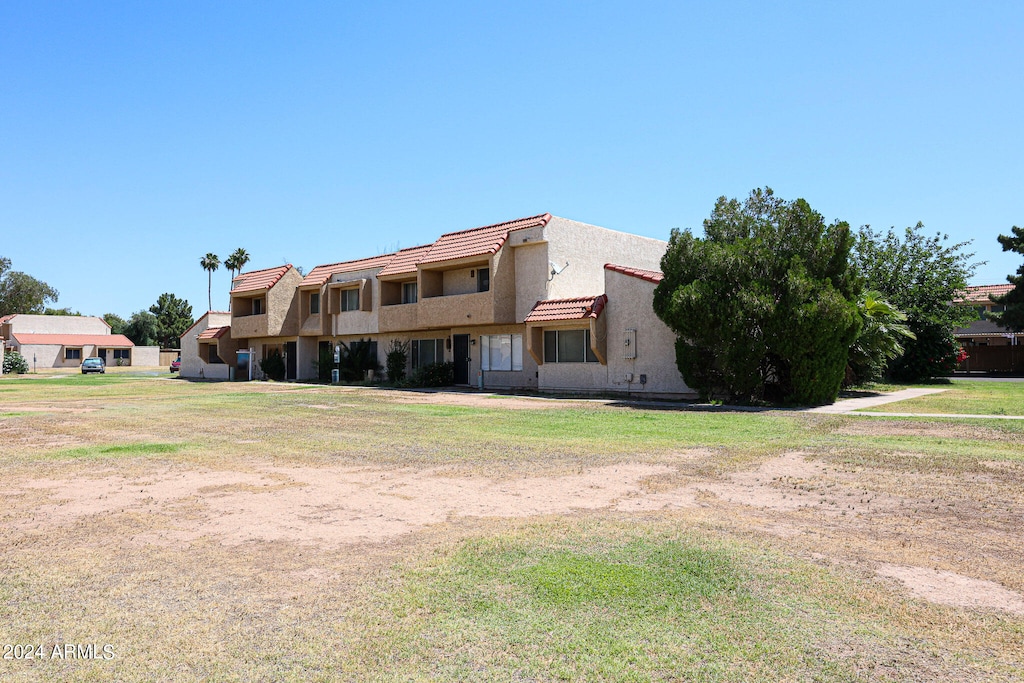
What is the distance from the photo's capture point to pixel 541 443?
1379 cm

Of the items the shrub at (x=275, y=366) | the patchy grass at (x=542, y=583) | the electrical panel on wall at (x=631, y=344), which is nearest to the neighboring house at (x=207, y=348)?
the shrub at (x=275, y=366)

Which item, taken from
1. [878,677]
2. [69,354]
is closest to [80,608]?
[878,677]

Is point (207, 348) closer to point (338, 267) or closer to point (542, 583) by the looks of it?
point (338, 267)

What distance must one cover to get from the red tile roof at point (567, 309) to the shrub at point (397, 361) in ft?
32.9

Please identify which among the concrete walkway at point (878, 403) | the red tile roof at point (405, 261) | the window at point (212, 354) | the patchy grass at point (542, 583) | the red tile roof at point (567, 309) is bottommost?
the patchy grass at point (542, 583)

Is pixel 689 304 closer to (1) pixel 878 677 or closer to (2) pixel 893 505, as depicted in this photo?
(2) pixel 893 505

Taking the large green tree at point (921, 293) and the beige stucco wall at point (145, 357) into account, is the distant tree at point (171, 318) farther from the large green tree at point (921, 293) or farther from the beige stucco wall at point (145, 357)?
the large green tree at point (921, 293)

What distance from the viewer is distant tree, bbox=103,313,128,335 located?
11094 centimetres

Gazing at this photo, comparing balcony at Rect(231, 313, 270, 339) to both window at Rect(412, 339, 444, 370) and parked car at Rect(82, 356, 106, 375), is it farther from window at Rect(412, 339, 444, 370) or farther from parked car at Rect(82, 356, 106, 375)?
parked car at Rect(82, 356, 106, 375)

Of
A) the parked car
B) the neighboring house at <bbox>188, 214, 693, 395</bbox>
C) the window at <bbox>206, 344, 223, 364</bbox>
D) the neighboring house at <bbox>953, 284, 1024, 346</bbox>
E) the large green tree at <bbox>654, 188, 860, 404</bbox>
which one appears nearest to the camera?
the large green tree at <bbox>654, 188, 860, 404</bbox>

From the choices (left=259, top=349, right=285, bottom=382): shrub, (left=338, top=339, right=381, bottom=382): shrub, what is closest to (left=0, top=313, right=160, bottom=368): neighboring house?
(left=259, top=349, right=285, bottom=382): shrub

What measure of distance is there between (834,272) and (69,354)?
90.2 m

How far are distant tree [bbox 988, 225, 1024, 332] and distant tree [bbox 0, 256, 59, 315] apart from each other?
10140cm

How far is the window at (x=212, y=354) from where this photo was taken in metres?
52.5
